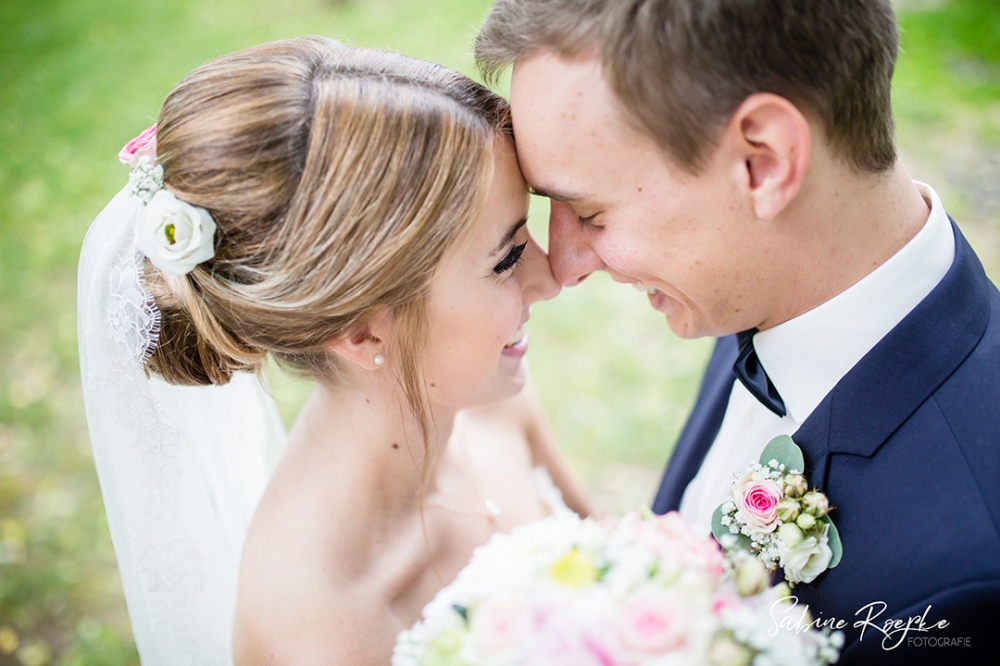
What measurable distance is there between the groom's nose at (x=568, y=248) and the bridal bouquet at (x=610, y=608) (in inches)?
43.4

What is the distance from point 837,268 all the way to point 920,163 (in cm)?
654

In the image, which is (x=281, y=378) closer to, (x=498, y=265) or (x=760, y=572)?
(x=498, y=265)

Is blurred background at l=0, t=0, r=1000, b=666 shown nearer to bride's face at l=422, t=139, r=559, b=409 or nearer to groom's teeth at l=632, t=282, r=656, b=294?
bride's face at l=422, t=139, r=559, b=409

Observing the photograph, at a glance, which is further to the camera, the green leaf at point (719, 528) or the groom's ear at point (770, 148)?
the green leaf at point (719, 528)

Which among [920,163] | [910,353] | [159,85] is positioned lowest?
[920,163]

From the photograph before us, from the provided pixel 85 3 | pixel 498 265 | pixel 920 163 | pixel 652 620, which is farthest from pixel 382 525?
pixel 85 3

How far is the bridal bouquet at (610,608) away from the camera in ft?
4.75

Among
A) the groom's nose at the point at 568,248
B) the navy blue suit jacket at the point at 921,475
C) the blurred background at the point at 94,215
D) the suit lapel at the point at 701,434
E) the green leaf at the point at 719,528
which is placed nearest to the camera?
the navy blue suit jacket at the point at 921,475

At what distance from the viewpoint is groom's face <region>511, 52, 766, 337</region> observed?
217 cm

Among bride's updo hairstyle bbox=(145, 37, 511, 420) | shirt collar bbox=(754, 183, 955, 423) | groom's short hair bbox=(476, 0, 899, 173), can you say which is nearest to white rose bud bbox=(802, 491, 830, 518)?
shirt collar bbox=(754, 183, 955, 423)

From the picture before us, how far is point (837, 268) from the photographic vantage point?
2.31 metres

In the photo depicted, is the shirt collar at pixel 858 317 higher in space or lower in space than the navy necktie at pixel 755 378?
higher

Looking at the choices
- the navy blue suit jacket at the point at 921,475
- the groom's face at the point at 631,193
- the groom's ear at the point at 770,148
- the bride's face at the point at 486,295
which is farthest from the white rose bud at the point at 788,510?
the bride's face at the point at 486,295

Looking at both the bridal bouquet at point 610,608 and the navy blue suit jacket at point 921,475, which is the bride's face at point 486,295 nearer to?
the bridal bouquet at point 610,608
